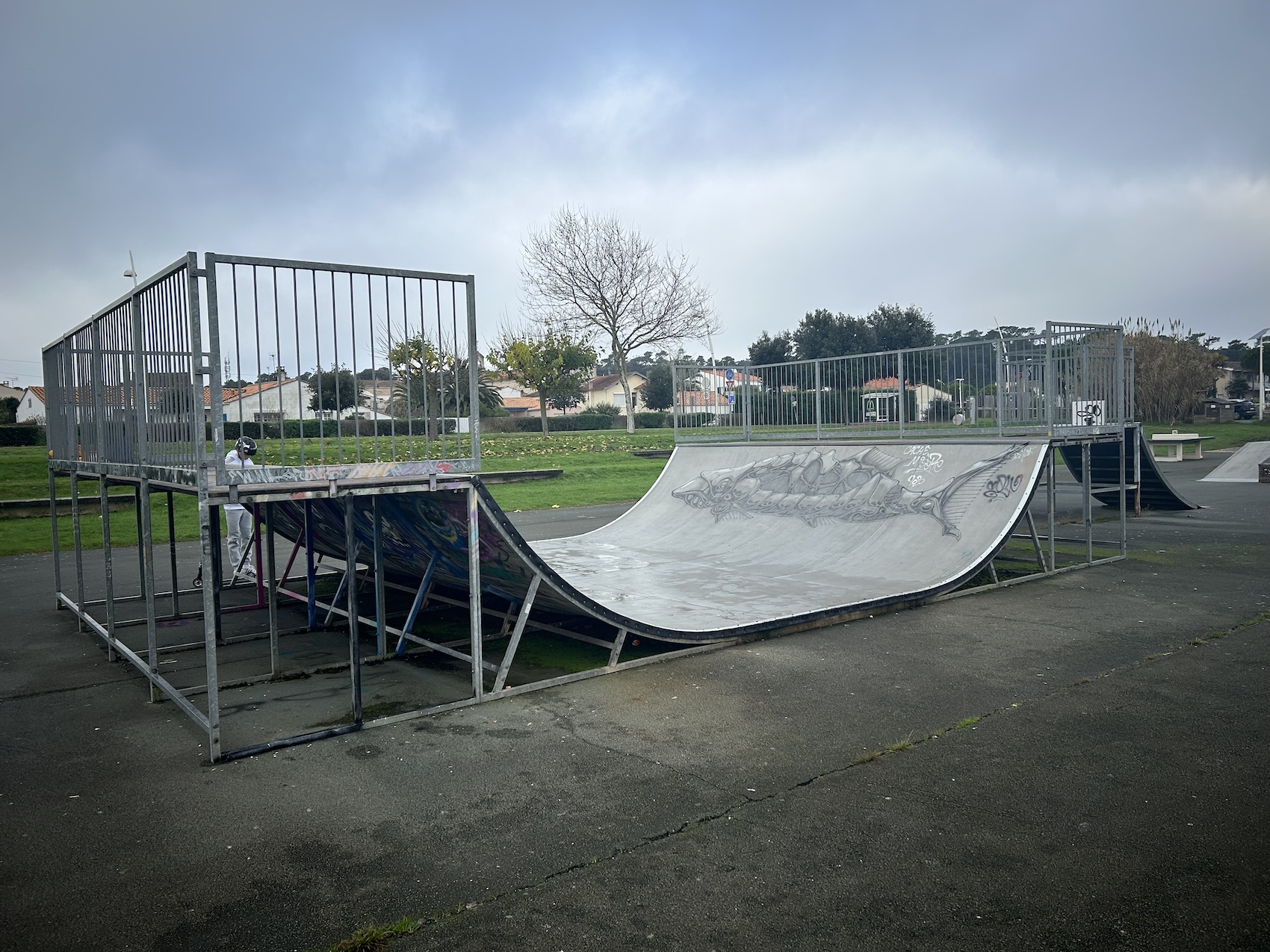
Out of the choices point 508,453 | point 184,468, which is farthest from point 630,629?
point 508,453

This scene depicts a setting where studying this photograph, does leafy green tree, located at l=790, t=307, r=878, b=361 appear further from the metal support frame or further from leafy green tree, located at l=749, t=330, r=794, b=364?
the metal support frame

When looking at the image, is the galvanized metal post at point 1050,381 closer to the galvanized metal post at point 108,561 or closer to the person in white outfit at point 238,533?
the person in white outfit at point 238,533

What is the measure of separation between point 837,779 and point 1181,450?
104 ft

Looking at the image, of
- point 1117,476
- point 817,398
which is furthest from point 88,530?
point 1117,476

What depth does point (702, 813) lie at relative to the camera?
4.11m

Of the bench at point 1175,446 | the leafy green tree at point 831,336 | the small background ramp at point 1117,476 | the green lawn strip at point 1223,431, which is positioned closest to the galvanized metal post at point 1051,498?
the small background ramp at point 1117,476

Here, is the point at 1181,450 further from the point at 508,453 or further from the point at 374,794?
the point at 374,794

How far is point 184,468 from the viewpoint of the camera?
5.09 m

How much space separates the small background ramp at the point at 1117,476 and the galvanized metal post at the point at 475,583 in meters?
11.8

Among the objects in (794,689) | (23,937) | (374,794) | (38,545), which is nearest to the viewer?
(23,937)

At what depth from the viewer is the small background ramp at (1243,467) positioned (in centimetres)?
2270

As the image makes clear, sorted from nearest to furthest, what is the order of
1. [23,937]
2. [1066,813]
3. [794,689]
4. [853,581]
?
[23,937]
[1066,813]
[794,689]
[853,581]

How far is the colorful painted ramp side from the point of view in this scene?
654 cm

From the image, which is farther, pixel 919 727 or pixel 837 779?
pixel 919 727
